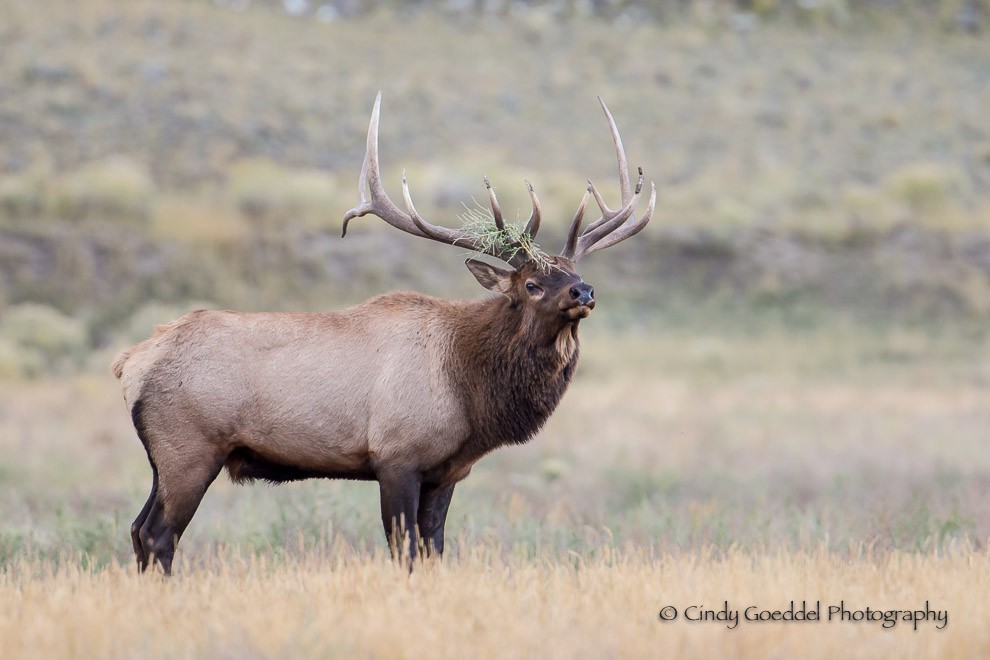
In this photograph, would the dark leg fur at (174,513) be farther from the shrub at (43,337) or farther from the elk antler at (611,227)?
the shrub at (43,337)

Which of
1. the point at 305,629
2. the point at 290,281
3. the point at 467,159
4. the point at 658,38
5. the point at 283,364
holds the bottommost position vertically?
the point at 305,629

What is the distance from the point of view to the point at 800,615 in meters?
6.62

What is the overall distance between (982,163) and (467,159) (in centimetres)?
1548

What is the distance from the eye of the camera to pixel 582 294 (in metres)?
7.79

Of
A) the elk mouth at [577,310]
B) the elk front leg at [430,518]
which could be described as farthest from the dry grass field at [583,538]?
the elk mouth at [577,310]

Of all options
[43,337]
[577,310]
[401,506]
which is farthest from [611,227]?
[43,337]

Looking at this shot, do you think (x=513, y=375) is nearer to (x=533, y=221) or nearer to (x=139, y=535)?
(x=533, y=221)

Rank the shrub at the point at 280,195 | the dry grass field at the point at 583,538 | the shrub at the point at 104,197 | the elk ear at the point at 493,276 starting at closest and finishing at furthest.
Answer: the dry grass field at the point at 583,538, the elk ear at the point at 493,276, the shrub at the point at 104,197, the shrub at the point at 280,195

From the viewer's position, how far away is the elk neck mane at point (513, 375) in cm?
822

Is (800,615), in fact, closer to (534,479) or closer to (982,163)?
(534,479)

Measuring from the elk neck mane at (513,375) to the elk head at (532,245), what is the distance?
153mm

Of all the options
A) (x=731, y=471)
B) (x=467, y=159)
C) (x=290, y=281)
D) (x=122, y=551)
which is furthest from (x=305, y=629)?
(x=467, y=159)

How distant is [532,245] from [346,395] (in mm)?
1497

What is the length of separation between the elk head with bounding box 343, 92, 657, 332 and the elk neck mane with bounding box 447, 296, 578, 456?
153 mm
